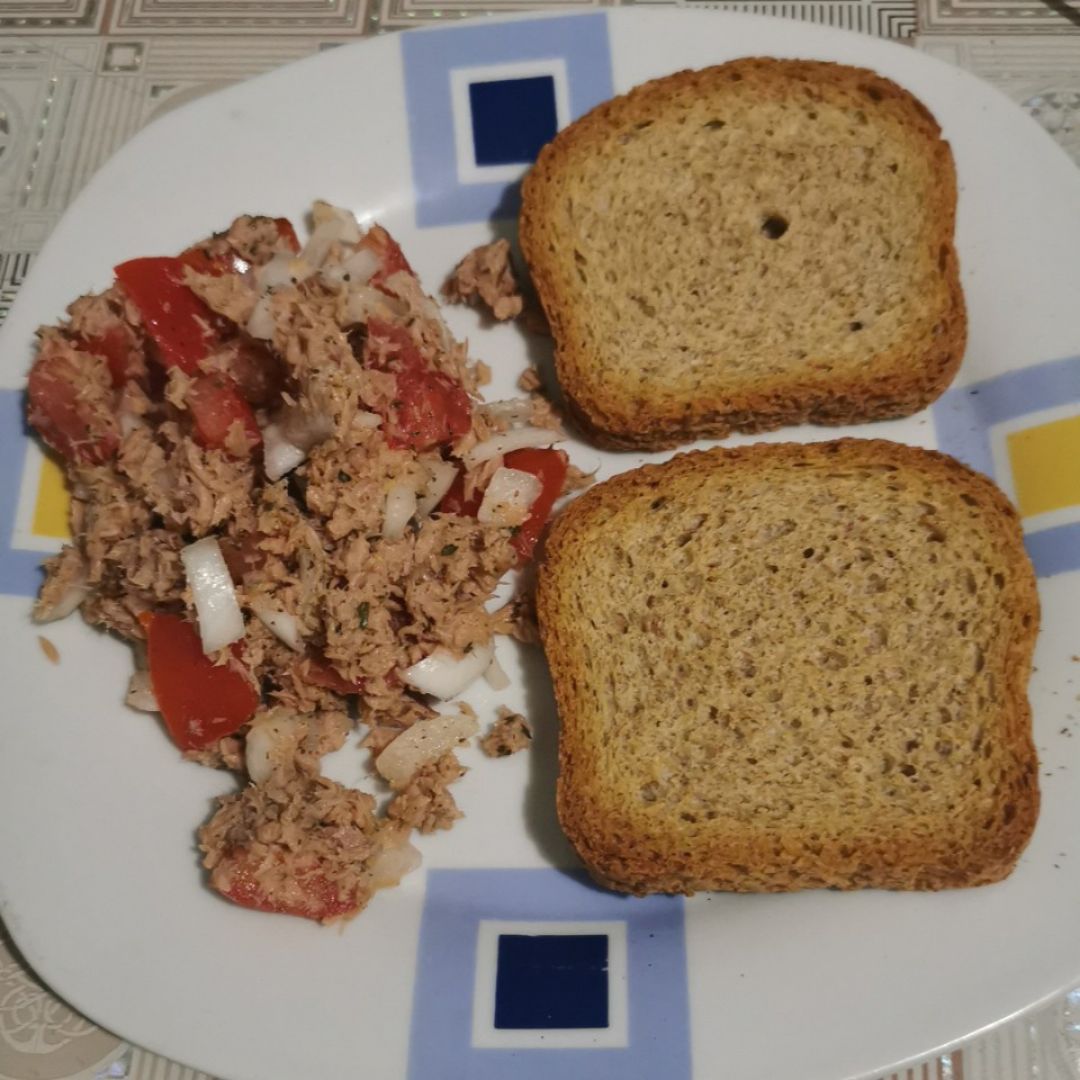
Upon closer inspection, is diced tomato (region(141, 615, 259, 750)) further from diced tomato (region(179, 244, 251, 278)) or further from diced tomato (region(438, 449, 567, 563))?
diced tomato (region(179, 244, 251, 278))

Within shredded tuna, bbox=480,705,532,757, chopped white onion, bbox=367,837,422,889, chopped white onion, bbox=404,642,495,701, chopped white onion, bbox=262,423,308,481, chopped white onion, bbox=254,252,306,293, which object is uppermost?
chopped white onion, bbox=254,252,306,293

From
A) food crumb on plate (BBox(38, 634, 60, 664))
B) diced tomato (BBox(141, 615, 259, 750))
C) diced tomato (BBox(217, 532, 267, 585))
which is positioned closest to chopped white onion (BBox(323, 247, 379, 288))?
diced tomato (BBox(217, 532, 267, 585))

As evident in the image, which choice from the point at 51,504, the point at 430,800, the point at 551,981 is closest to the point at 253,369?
the point at 51,504

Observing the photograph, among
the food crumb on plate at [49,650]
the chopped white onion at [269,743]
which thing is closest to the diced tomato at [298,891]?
the chopped white onion at [269,743]

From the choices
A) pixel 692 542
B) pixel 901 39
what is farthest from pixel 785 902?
pixel 901 39

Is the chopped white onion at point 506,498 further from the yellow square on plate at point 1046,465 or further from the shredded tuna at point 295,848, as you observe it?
the yellow square on plate at point 1046,465

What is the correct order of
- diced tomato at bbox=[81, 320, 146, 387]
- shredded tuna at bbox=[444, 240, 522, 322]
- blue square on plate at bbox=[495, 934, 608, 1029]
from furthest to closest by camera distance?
shredded tuna at bbox=[444, 240, 522, 322] < diced tomato at bbox=[81, 320, 146, 387] < blue square on plate at bbox=[495, 934, 608, 1029]
